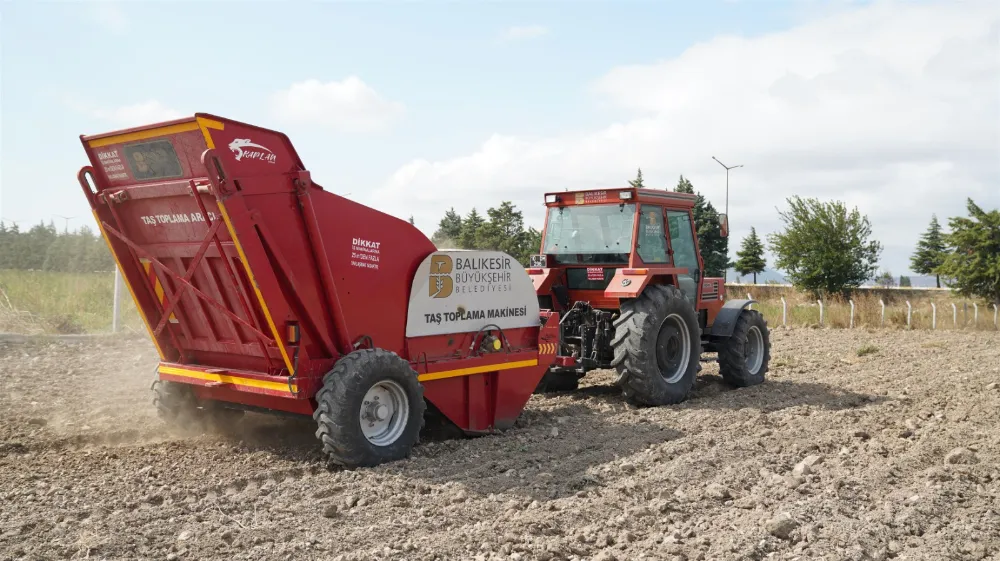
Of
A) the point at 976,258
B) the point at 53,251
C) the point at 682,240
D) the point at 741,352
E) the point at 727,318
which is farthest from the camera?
the point at 976,258

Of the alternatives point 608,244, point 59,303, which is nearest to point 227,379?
point 608,244

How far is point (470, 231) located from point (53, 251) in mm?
10383

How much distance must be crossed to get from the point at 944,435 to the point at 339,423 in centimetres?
511

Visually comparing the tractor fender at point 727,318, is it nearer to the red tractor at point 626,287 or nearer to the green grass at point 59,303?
the red tractor at point 626,287

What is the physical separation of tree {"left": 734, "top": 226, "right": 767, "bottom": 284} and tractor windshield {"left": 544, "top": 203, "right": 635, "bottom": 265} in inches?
1561

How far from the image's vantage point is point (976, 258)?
2342 cm

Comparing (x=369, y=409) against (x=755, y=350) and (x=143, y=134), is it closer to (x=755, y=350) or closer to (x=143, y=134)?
(x=143, y=134)

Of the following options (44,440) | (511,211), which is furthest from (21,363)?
(511,211)

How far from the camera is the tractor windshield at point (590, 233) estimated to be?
29.3 ft

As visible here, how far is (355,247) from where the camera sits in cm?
600

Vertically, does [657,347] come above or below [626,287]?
below

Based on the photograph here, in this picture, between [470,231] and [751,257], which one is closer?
Answer: [470,231]

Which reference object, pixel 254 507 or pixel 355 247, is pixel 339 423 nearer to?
pixel 254 507

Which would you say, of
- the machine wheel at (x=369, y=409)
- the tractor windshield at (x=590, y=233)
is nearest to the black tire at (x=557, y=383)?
the tractor windshield at (x=590, y=233)
